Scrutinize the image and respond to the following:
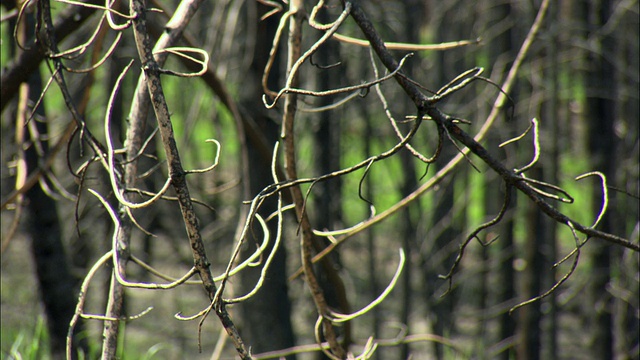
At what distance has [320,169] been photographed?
8.95 ft

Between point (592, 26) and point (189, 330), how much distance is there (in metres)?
3.42

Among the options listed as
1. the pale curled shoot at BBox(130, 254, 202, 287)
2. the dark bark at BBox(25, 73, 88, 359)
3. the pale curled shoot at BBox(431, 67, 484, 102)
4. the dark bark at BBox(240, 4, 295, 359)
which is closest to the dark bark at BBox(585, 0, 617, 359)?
the dark bark at BBox(240, 4, 295, 359)

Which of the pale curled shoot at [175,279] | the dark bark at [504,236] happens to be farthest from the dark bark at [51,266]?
the dark bark at [504,236]

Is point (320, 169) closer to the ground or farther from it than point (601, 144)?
closer to the ground

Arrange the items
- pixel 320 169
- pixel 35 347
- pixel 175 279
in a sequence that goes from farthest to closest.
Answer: pixel 320 169 → pixel 35 347 → pixel 175 279

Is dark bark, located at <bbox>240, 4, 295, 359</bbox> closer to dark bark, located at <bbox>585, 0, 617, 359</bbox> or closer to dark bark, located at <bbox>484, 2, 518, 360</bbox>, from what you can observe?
dark bark, located at <bbox>484, 2, 518, 360</bbox>

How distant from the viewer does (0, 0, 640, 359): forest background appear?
802 millimetres

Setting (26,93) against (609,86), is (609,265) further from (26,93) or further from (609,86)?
(26,93)

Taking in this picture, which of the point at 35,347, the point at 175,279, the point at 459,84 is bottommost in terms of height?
the point at 35,347

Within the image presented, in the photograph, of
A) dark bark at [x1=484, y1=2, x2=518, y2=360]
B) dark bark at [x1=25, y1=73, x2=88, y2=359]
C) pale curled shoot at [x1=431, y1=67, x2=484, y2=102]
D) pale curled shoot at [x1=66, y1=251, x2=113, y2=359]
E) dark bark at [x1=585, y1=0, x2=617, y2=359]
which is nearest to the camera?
pale curled shoot at [x1=431, y1=67, x2=484, y2=102]

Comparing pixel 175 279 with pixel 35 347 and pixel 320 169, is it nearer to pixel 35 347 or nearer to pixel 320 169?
pixel 35 347

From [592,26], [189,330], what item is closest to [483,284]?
[592,26]

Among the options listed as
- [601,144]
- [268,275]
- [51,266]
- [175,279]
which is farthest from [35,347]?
[601,144]

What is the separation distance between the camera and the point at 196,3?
2.92 feet
